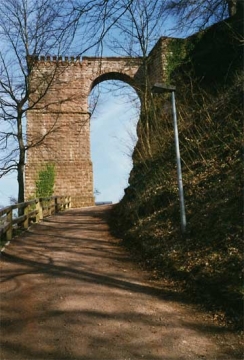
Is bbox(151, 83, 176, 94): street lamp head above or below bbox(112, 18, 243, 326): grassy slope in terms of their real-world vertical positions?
above

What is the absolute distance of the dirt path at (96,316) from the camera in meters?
3.73

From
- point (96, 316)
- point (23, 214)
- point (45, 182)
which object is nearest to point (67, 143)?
point (45, 182)

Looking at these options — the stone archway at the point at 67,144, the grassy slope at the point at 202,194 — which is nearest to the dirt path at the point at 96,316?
the grassy slope at the point at 202,194

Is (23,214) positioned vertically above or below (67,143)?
below

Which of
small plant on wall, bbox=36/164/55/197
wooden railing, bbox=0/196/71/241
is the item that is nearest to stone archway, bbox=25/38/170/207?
small plant on wall, bbox=36/164/55/197

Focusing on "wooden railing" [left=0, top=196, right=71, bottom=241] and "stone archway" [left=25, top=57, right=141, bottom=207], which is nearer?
"wooden railing" [left=0, top=196, right=71, bottom=241]

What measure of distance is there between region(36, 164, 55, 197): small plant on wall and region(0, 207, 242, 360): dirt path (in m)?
17.6

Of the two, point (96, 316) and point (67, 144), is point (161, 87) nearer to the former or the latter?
point (96, 316)

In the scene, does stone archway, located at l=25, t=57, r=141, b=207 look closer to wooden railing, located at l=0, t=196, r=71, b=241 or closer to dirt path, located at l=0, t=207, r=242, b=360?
wooden railing, located at l=0, t=196, r=71, b=241

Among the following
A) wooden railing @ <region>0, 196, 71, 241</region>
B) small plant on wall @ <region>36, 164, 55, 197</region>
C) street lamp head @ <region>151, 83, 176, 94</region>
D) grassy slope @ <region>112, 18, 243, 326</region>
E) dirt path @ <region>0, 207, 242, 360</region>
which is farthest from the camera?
small plant on wall @ <region>36, 164, 55, 197</region>

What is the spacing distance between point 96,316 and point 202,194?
11.9ft

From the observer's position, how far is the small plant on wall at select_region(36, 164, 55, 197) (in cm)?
2482

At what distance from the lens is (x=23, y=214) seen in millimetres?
11469

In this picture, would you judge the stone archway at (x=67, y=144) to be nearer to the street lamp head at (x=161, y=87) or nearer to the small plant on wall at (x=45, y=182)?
the small plant on wall at (x=45, y=182)
